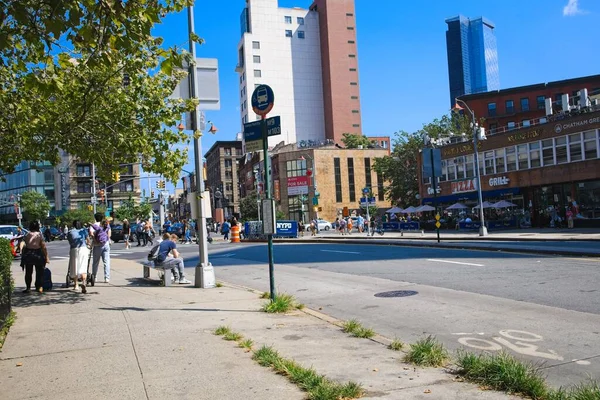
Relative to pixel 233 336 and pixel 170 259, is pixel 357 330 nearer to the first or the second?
pixel 233 336

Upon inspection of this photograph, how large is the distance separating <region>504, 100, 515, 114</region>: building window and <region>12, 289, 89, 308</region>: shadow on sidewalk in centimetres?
6637

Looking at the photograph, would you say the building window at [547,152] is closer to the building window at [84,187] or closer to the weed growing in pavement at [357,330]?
the weed growing in pavement at [357,330]

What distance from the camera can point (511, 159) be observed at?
4569cm

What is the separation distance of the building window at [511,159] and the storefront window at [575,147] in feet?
17.6

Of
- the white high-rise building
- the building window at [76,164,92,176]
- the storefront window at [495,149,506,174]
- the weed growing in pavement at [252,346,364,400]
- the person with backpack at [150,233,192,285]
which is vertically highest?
the white high-rise building

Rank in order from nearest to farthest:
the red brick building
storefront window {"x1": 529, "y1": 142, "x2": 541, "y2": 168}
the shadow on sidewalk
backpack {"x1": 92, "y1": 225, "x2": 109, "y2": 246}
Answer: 1. the shadow on sidewalk
2. backpack {"x1": 92, "y1": 225, "x2": 109, "y2": 246}
3. the red brick building
4. storefront window {"x1": 529, "y1": 142, "x2": 541, "y2": 168}

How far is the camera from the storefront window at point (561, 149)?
40.8m

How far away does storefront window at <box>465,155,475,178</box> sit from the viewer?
49.8 meters

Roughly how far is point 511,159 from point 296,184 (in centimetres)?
4269

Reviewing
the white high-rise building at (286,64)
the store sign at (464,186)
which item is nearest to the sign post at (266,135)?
the store sign at (464,186)

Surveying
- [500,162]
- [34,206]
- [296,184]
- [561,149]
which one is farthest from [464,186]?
[34,206]

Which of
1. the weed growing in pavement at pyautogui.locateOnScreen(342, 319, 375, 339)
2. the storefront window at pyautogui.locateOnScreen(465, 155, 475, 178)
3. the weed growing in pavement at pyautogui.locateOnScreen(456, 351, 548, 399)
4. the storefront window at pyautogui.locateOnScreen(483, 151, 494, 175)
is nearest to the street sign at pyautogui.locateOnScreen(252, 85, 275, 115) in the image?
the weed growing in pavement at pyautogui.locateOnScreen(342, 319, 375, 339)

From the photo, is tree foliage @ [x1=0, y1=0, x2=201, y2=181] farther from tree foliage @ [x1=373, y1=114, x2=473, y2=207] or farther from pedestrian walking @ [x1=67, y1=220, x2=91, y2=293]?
tree foliage @ [x1=373, y1=114, x2=473, y2=207]

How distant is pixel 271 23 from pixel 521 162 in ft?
256
